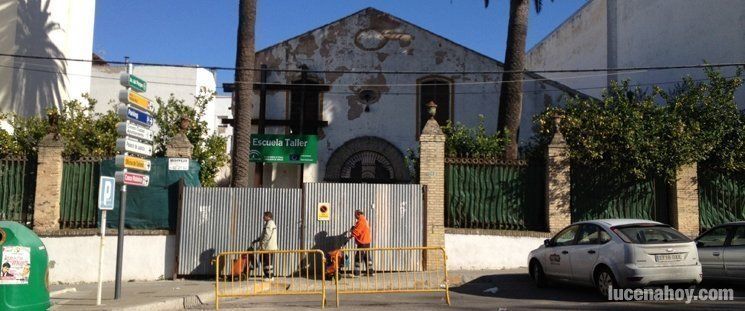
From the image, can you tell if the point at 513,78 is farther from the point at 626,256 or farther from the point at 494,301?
the point at 626,256

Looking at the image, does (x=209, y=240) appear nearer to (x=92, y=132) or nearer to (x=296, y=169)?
(x=92, y=132)

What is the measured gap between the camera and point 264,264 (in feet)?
44.7

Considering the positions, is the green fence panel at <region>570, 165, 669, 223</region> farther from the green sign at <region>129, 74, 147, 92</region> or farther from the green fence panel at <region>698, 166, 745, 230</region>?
the green sign at <region>129, 74, 147, 92</region>

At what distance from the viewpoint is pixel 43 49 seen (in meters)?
22.8

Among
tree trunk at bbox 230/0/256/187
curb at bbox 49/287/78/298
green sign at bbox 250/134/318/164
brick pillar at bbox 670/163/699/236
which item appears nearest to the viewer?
curb at bbox 49/287/78/298

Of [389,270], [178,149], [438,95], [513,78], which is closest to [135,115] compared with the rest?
[178,149]

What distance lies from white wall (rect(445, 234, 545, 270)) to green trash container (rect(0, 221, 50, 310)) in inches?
373

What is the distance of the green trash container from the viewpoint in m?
6.86

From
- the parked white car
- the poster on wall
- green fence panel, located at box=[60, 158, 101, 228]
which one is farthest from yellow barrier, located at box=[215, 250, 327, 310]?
the parked white car

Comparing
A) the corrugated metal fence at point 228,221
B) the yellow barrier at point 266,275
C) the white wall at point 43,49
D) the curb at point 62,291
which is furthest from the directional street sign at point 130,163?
the white wall at point 43,49

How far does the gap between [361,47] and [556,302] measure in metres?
13.9

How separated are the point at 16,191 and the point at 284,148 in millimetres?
8831

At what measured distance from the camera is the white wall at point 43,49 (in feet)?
67.2

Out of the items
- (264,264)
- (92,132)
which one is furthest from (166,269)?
(92,132)
